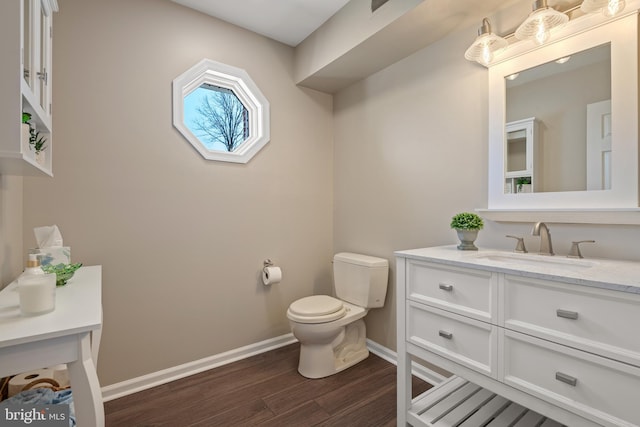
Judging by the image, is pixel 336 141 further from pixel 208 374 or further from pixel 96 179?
pixel 208 374

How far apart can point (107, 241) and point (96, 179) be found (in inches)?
15.1

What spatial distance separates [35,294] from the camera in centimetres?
92

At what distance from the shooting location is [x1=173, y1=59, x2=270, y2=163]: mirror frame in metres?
2.05

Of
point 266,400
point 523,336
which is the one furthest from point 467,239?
point 266,400

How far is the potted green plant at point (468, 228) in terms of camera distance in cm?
158

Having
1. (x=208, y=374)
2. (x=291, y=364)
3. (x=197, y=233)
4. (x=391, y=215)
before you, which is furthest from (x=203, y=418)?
(x=391, y=215)

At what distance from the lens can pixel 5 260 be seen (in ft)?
4.37

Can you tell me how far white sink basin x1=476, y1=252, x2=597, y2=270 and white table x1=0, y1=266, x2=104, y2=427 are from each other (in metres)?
1.49

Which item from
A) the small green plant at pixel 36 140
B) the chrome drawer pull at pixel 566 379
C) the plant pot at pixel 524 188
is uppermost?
the small green plant at pixel 36 140

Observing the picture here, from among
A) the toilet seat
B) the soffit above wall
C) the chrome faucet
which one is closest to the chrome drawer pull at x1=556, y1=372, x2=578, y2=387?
the chrome faucet

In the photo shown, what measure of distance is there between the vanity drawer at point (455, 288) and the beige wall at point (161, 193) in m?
1.36

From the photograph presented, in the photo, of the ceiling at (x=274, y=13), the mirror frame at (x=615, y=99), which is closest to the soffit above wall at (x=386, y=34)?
the ceiling at (x=274, y=13)

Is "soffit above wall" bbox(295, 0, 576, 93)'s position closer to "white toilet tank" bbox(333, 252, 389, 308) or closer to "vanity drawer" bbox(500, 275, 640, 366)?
"vanity drawer" bbox(500, 275, 640, 366)

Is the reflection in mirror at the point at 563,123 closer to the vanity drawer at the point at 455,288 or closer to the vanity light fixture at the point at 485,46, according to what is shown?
the vanity light fixture at the point at 485,46
